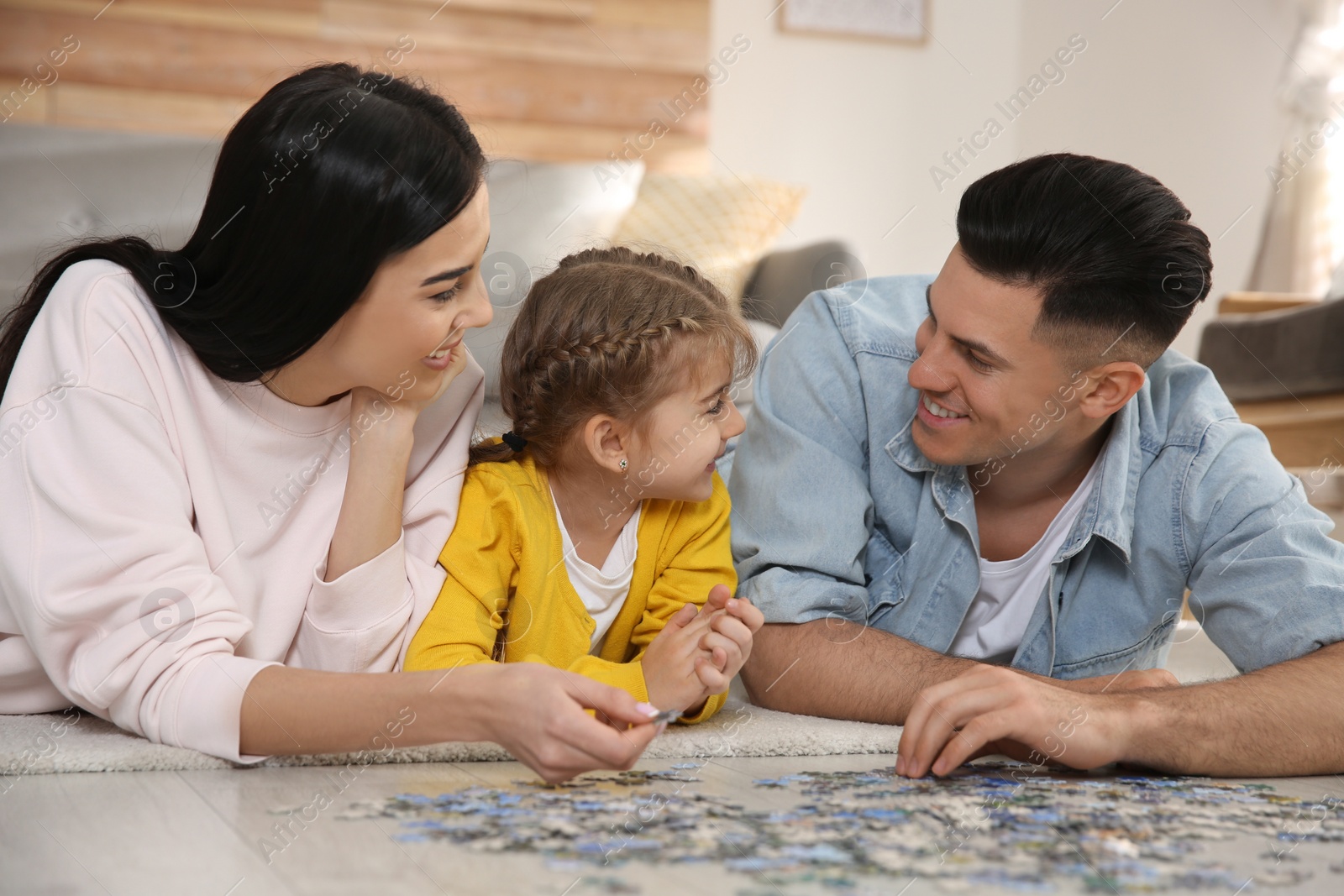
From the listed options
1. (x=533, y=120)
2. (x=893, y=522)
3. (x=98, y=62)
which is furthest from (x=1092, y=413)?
(x=98, y=62)

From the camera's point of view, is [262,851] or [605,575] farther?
[605,575]

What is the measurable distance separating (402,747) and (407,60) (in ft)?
9.54

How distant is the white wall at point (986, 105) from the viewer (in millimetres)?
4086

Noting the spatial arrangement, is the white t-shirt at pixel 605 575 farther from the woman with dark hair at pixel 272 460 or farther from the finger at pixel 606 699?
the finger at pixel 606 699

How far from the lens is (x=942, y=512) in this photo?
4.98 feet

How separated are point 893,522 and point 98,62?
9.29 ft

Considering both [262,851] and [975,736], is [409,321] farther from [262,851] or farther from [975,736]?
[975,736]

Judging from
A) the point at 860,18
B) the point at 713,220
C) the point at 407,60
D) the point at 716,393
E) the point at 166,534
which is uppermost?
the point at 860,18

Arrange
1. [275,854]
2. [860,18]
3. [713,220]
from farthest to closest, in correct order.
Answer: [860,18] < [713,220] < [275,854]

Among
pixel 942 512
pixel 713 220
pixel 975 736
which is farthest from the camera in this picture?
pixel 713 220

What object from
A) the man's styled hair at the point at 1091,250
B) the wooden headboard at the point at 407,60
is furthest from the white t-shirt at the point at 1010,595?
the wooden headboard at the point at 407,60

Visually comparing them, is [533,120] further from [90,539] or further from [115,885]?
[115,885]

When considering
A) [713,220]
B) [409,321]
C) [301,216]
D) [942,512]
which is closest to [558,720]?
[409,321]

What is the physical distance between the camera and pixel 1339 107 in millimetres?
3951
